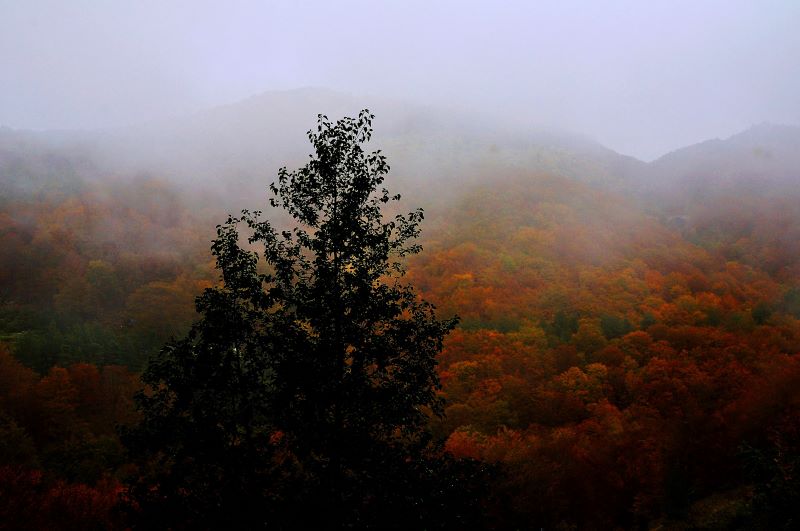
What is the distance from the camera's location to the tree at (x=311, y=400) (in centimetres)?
1092

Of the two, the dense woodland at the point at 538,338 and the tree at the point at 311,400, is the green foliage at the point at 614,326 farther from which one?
the tree at the point at 311,400

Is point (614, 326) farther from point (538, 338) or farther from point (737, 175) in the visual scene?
point (737, 175)

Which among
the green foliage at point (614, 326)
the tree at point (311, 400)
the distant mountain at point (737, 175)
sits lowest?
the green foliage at point (614, 326)

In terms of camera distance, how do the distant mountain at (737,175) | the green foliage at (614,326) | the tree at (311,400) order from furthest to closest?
1. the distant mountain at (737,175)
2. the green foliage at (614,326)
3. the tree at (311,400)

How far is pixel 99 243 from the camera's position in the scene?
123 meters

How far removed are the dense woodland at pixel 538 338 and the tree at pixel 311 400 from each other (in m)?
2.03

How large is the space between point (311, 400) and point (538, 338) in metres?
73.8

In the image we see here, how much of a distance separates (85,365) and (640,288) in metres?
100

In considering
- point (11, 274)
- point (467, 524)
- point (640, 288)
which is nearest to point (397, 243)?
point (467, 524)

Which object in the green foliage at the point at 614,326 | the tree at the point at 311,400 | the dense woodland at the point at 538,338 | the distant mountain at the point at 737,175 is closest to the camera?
the tree at the point at 311,400

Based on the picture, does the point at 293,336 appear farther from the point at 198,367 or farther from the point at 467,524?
the point at 467,524

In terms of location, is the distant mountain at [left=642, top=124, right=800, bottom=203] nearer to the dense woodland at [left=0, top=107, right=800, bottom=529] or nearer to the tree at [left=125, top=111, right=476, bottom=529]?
the dense woodland at [left=0, top=107, right=800, bottom=529]

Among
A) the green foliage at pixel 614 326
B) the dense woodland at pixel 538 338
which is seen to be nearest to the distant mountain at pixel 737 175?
the dense woodland at pixel 538 338

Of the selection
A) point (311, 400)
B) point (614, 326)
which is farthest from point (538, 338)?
point (311, 400)
